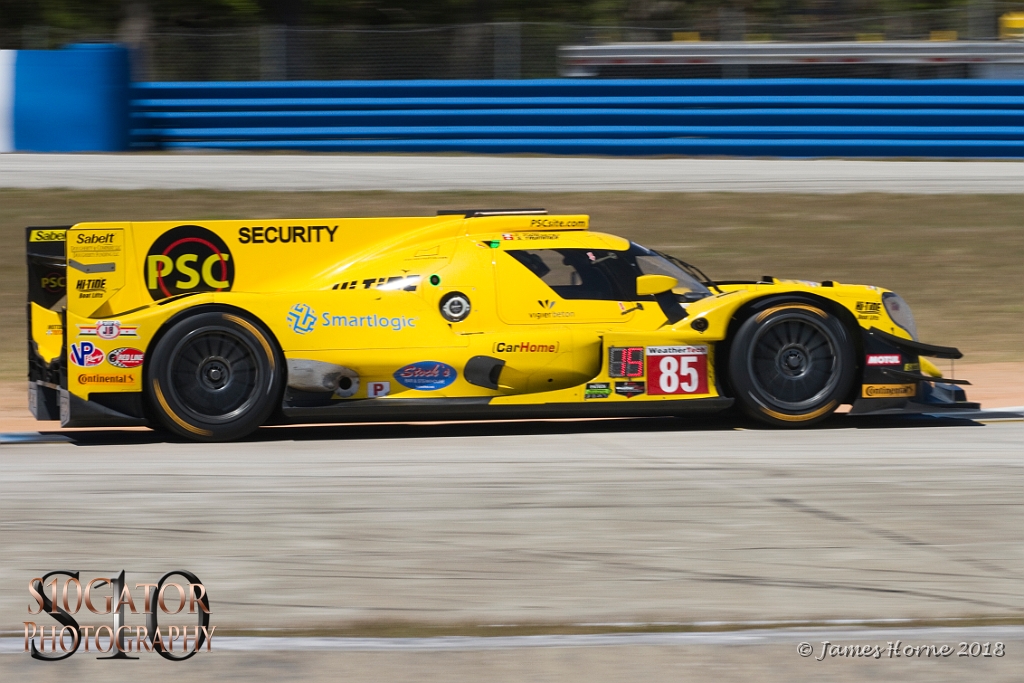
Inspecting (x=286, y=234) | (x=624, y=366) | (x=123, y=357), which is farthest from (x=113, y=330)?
(x=624, y=366)

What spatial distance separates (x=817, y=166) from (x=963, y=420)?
962 cm

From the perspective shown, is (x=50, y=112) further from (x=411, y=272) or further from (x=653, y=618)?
(x=653, y=618)

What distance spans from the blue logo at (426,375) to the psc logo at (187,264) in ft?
4.23

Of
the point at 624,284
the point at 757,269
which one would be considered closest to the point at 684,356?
the point at 624,284

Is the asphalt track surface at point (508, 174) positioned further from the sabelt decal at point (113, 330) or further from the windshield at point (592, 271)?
the sabelt decal at point (113, 330)

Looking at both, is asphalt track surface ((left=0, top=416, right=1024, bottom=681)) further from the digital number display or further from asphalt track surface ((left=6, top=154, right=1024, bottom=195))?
asphalt track surface ((left=6, top=154, right=1024, bottom=195))

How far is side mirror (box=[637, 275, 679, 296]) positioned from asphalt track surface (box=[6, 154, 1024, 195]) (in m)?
8.12

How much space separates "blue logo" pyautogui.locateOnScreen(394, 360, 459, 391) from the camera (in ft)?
24.7

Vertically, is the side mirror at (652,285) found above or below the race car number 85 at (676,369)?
above

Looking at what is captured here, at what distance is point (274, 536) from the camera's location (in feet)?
17.7

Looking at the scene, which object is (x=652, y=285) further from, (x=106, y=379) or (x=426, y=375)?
(x=106, y=379)

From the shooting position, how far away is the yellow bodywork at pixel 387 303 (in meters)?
7.49

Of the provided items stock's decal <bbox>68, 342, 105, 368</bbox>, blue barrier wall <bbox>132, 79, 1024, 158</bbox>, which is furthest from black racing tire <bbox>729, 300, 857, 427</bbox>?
blue barrier wall <bbox>132, 79, 1024, 158</bbox>

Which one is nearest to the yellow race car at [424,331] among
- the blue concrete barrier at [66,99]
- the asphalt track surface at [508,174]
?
the asphalt track surface at [508,174]
